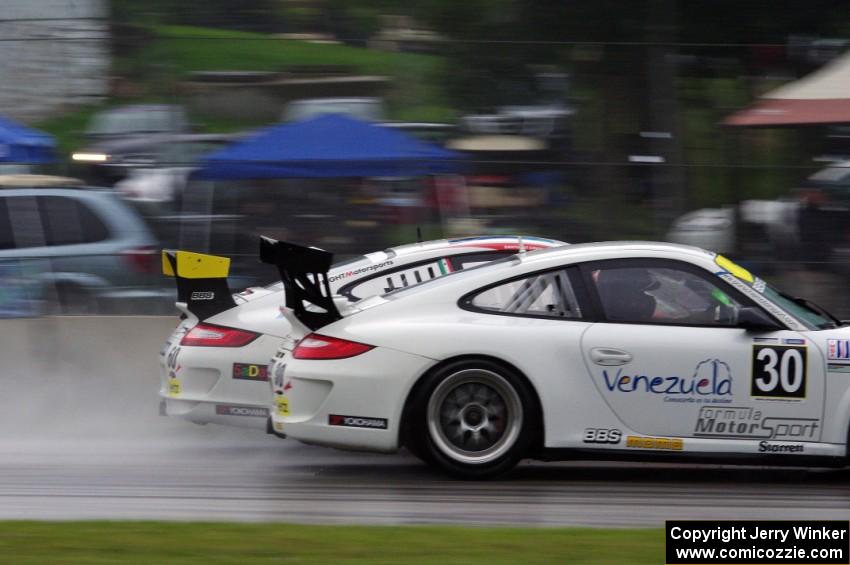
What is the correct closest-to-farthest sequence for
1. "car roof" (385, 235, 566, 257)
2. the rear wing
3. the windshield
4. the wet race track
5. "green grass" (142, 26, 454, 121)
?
the wet race track → the windshield → the rear wing → "car roof" (385, 235, 566, 257) → "green grass" (142, 26, 454, 121)

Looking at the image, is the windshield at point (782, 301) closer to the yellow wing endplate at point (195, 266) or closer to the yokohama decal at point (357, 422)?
the yokohama decal at point (357, 422)

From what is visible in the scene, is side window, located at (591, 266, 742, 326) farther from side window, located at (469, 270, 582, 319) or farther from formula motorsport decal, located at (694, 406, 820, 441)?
formula motorsport decal, located at (694, 406, 820, 441)

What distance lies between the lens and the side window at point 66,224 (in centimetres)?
1163

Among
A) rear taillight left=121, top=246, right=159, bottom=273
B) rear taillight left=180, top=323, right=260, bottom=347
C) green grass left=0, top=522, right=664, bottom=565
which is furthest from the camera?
rear taillight left=121, top=246, right=159, bottom=273

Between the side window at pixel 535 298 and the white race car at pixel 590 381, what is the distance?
1 centimetres

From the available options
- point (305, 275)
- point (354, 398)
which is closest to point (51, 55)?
point (305, 275)

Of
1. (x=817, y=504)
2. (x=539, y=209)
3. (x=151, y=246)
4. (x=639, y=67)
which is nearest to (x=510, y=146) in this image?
(x=539, y=209)

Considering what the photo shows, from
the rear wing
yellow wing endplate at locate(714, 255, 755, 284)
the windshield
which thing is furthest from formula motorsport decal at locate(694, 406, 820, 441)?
the rear wing

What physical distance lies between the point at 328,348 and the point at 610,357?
1.51m

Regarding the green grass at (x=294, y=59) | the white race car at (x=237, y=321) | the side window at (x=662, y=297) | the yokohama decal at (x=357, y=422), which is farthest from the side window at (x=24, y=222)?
the side window at (x=662, y=297)

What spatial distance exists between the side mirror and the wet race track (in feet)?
2.81

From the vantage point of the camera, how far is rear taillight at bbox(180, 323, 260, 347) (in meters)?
8.28

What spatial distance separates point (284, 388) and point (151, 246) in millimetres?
4910

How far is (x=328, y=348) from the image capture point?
7195 mm
